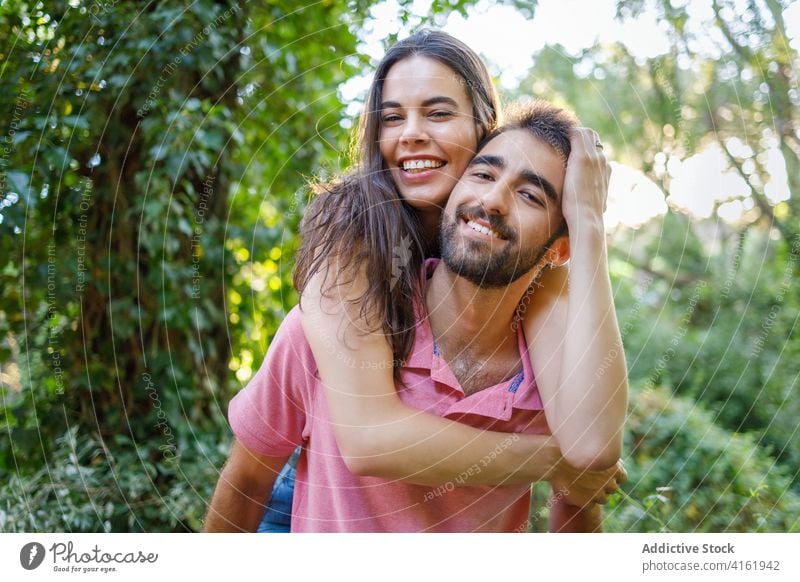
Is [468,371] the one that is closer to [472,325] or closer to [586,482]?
[472,325]

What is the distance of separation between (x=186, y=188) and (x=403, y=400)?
1.02 meters

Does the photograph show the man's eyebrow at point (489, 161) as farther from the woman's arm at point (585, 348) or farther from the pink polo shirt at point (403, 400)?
the pink polo shirt at point (403, 400)

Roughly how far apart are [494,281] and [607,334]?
0.22 m

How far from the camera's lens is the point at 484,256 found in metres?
1.34

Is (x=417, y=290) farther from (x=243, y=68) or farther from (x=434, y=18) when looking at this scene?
(x=243, y=68)

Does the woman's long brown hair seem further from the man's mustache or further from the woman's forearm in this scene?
the woman's forearm

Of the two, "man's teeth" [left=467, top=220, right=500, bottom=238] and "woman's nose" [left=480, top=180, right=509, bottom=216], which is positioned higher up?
"woman's nose" [left=480, top=180, right=509, bottom=216]

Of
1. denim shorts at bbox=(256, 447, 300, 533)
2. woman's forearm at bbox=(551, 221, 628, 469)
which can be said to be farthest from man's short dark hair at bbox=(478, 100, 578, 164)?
denim shorts at bbox=(256, 447, 300, 533)

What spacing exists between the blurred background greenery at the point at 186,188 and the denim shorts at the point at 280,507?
1.49ft

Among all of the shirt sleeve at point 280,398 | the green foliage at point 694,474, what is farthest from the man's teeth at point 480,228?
Answer: the green foliage at point 694,474

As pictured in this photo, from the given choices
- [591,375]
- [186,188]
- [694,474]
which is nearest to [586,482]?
[591,375]

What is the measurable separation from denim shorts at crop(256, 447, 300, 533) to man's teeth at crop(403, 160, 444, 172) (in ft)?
1.90

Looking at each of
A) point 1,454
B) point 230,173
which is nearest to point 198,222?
point 230,173

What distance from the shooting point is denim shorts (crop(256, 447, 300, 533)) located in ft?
5.14
